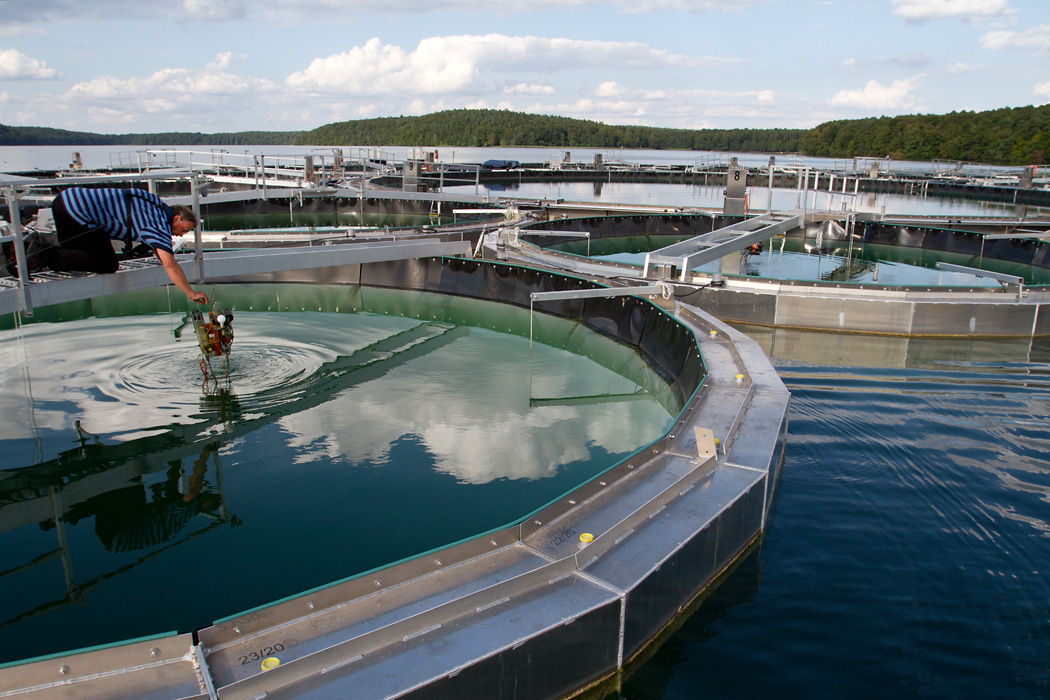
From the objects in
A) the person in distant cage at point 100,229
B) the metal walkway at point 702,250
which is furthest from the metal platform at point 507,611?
the metal walkway at point 702,250

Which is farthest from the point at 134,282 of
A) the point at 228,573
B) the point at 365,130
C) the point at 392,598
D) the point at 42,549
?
the point at 365,130

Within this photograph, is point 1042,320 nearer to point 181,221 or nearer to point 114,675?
point 181,221

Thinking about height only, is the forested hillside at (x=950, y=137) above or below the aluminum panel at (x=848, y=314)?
above

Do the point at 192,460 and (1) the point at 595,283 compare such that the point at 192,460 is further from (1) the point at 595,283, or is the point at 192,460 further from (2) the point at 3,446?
(1) the point at 595,283

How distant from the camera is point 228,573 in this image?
14.4ft

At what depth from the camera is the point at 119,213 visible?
232 inches

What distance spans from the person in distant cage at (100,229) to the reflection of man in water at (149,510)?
156 cm

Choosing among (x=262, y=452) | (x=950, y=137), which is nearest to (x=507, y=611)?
(x=262, y=452)

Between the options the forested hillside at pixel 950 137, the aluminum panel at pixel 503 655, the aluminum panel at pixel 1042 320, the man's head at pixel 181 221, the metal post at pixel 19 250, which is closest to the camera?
the aluminum panel at pixel 503 655

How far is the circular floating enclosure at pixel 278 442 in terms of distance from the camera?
439cm

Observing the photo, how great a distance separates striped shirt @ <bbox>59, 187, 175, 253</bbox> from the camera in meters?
5.73

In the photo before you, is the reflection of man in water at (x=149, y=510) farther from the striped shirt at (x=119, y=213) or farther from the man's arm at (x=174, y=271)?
the striped shirt at (x=119, y=213)

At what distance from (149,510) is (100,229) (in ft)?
8.23

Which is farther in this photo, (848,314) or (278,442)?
(848,314)
